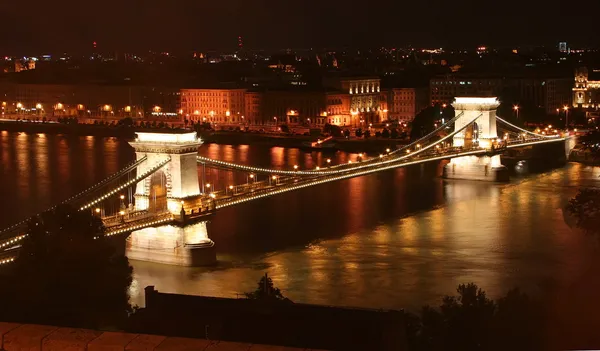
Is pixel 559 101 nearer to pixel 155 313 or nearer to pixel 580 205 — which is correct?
pixel 580 205

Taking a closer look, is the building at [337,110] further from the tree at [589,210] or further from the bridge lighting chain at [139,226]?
the tree at [589,210]

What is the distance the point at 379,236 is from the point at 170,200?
1942 mm

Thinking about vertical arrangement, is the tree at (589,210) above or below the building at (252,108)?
below

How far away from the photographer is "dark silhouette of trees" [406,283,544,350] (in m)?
3.93

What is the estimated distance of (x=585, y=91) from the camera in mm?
26125

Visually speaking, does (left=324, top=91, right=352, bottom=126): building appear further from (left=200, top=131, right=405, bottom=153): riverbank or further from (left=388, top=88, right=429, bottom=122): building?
(left=200, top=131, right=405, bottom=153): riverbank

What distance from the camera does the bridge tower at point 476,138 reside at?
14.2 meters

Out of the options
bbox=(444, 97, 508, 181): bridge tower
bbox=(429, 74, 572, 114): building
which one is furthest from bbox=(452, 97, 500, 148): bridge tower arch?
bbox=(429, 74, 572, 114): building

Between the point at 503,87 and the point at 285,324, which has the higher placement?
the point at 503,87

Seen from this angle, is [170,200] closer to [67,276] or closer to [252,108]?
[67,276]

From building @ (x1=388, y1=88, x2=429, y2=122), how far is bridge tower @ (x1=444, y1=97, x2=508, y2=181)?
9219 mm

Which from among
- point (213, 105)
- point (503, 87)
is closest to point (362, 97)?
point (503, 87)

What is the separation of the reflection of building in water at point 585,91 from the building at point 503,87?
591 millimetres

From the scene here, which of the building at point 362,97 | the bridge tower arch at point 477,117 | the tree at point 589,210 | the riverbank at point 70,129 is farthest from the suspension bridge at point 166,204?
the building at point 362,97
